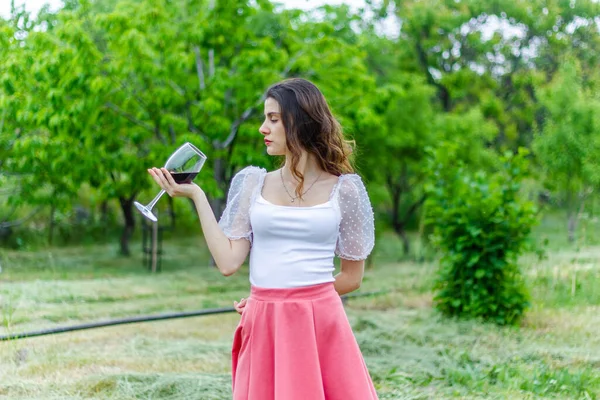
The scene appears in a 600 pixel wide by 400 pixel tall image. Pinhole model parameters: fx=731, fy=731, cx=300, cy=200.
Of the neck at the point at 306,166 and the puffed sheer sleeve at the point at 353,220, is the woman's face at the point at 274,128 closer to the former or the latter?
the neck at the point at 306,166

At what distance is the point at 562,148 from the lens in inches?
750

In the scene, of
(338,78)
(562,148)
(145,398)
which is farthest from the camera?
(562,148)

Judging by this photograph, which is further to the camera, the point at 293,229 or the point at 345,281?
the point at 345,281

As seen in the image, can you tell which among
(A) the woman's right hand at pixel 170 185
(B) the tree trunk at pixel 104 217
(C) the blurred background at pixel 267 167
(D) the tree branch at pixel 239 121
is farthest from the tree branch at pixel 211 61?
(A) the woman's right hand at pixel 170 185

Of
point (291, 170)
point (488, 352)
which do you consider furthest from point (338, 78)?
point (291, 170)

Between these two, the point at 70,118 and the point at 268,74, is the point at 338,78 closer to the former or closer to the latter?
the point at 268,74

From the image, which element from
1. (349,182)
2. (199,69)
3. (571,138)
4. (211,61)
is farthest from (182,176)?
(571,138)

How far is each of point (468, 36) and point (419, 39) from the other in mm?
1785

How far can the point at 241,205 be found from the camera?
239cm

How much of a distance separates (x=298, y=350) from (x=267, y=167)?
10.5 metres

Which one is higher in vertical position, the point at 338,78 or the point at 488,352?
the point at 338,78

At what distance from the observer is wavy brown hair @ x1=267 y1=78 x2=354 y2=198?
7.53 ft

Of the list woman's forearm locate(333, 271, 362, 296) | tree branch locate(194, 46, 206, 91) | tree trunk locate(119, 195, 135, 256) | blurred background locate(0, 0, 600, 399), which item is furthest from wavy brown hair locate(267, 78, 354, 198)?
tree trunk locate(119, 195, 135, 256)

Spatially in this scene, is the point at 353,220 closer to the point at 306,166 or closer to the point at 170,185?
the point at 306,166
